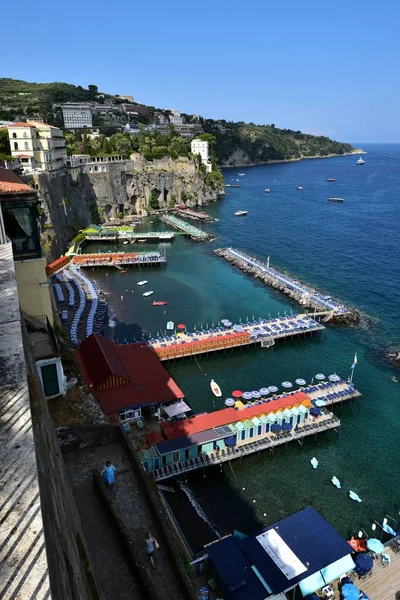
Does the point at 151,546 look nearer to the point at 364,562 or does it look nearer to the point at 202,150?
the point at 364,562

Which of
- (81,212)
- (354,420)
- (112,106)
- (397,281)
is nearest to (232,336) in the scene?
(354,420)

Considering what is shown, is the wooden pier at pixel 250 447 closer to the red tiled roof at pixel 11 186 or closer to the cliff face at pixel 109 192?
the red tiled roof at pixel 11 186

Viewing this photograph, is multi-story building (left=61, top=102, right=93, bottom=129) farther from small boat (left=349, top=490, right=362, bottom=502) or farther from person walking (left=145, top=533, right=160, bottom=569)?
person walking (left=145, top=533, right=160, bottom=569)

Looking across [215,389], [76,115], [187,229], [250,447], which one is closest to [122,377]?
[215,389]

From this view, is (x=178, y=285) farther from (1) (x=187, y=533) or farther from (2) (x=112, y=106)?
(2) (x=112, y=106)

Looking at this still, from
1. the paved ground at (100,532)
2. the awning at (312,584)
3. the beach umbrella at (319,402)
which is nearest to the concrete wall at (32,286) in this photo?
the paved ground at (100,532)
